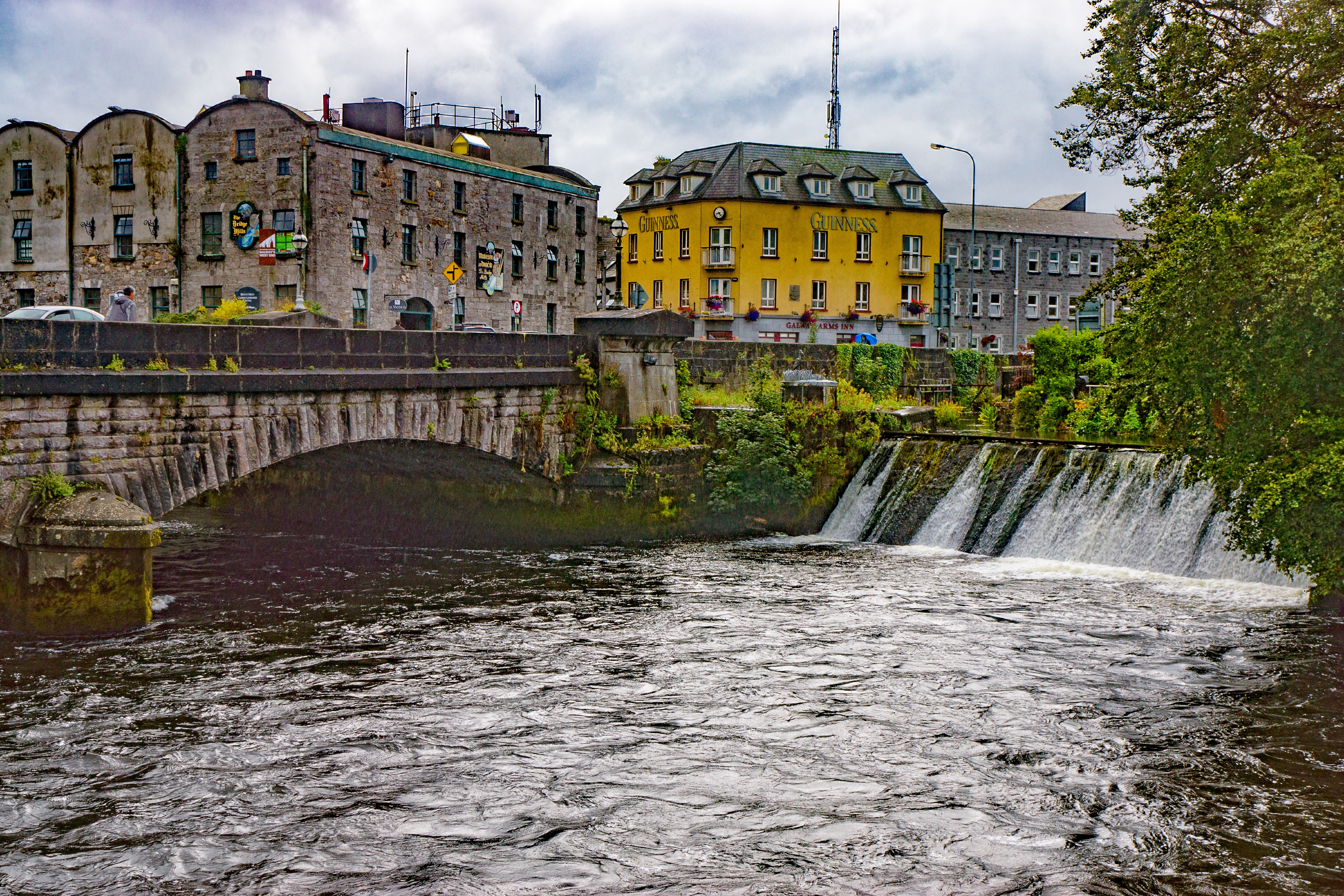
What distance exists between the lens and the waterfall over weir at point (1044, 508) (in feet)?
67.6

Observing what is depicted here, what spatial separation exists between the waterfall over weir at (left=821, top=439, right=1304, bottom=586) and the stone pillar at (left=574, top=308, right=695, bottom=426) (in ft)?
16.8

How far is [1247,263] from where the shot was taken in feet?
50.4

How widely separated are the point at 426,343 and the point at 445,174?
25142 mm

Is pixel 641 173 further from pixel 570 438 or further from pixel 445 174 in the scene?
pixel 570 438

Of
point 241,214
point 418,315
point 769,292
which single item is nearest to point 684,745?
point 418,315

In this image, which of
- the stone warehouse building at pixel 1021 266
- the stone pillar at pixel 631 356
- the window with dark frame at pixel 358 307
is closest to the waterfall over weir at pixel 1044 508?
the stone pillar at pixel 631 356

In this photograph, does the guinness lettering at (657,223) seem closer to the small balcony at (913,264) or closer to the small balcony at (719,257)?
the small balcony at (719,257)

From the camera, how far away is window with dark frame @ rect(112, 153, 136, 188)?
40.9m

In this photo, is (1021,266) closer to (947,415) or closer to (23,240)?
(947,415)

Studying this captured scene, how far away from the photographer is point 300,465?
85.3 ft

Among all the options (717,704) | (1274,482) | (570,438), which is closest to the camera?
(717,704)

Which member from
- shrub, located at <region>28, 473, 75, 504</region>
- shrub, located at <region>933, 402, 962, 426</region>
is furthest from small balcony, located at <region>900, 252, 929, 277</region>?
shrub, located at <region>28, 473, 75, 504</region>

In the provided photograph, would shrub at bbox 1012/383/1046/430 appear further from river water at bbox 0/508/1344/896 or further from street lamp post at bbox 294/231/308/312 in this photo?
street lamp post at bbox 294/231/308/312

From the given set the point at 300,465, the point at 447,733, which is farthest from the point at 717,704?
the point at 300,465
